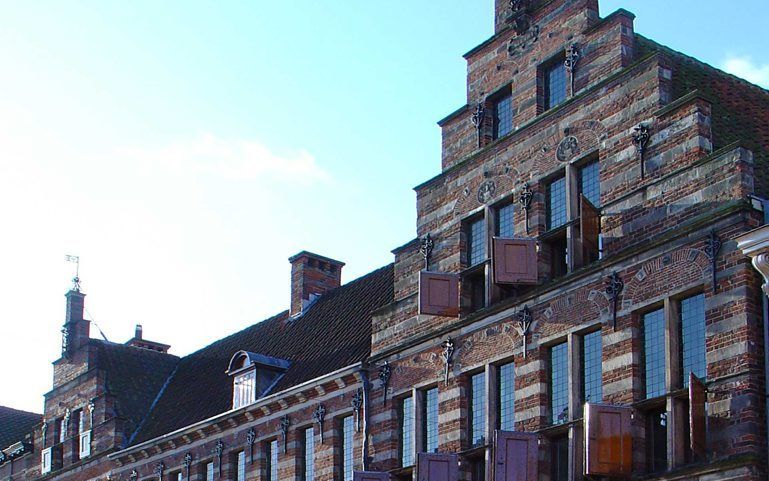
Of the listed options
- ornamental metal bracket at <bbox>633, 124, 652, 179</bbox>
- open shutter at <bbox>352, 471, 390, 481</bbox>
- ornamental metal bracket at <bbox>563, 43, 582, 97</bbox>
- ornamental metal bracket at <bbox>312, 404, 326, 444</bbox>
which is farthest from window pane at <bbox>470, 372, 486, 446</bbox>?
ornamental metal bracket at <bbox>312, 404, 326, 444</bbox>

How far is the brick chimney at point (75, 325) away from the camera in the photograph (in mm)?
45344

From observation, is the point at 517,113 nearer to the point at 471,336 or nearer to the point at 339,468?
the point at 471,336

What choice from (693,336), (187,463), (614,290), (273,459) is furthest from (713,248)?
(187,463)

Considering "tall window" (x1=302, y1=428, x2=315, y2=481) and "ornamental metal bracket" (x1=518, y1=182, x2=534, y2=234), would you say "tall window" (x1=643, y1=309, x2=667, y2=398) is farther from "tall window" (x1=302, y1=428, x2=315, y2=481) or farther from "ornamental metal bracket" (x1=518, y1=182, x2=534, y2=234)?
"tall window" (x1=302, y1=428, x2=315, y2=481)

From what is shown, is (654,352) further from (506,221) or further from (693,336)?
(506,221)

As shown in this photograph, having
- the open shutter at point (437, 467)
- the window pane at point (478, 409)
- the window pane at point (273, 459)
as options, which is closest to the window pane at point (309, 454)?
the window pane at point (273, 459)

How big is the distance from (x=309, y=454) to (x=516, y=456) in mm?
8748

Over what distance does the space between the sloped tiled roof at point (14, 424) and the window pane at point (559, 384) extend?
99.2 ft

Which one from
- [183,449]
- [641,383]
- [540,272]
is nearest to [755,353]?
[641,383]

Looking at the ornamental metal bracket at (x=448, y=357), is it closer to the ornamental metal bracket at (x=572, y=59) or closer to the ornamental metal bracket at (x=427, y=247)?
the ornamental metal bracket at (x=427, y=247)

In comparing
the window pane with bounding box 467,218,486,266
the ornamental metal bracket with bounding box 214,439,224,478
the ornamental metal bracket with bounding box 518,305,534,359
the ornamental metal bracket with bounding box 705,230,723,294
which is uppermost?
the window pane with bounding box 467,218,486,266

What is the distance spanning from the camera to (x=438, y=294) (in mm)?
28688

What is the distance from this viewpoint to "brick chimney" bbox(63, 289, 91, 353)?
4534cm

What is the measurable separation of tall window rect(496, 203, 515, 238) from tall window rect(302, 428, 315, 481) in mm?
7382
